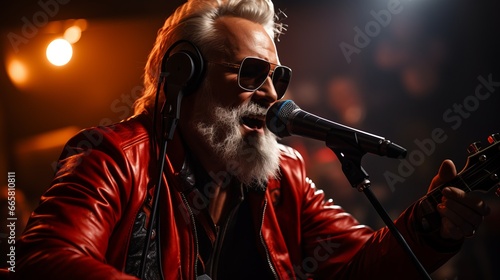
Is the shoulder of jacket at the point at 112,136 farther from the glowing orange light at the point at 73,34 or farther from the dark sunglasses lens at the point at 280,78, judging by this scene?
the glowing orange light at the point at 73,34

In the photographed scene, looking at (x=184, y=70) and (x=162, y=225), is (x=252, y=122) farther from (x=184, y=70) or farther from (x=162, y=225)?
(x=162, y=225)

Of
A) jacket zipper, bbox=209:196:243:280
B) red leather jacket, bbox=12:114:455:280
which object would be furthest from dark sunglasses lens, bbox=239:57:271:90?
jacket zipper, bbox=209:196:243:280

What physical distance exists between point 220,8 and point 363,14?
7.19 ft

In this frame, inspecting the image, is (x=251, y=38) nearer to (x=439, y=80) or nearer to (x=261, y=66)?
(x=261, y=66)

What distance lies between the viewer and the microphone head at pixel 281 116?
1571 millimetres

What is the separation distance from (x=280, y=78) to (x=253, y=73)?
0.50 feet

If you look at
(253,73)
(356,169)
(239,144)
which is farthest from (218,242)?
(356,169)

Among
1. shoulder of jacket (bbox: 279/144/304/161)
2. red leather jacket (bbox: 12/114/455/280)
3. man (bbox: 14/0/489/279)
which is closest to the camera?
red leather jacket (bbox: 12/114/455/280)

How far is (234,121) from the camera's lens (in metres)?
2.05

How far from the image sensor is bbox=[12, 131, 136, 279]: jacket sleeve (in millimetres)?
1314

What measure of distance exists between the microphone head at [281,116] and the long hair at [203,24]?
2.14ft

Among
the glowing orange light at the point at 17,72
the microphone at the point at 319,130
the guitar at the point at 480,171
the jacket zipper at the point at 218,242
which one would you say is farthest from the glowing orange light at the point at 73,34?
the guitar at the point at 480,171

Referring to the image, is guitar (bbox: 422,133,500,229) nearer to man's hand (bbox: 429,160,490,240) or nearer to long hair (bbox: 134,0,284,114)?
man's hand (bbox: 429,160,490,240)

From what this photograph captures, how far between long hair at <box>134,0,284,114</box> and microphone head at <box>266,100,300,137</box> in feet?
2.14
